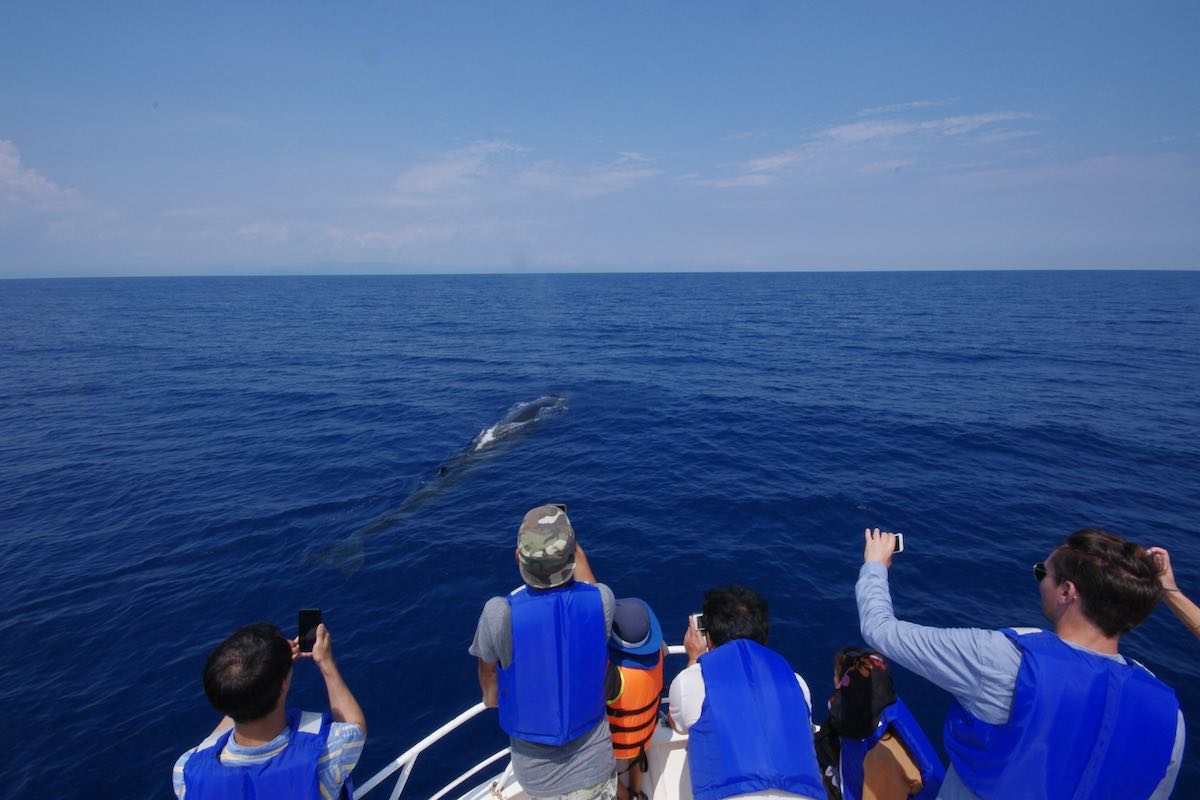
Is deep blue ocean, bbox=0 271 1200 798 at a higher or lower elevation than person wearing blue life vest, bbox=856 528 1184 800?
lower

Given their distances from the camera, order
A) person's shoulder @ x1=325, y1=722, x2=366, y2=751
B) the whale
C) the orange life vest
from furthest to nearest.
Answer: the whale
the orange life vest
person's shoulder @ x1=325, y1=722, x2=366, y2=751

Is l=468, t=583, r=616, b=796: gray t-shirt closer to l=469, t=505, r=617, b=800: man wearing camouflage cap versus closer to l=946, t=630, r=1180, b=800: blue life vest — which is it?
l=469, t=505, r=617, b=800: man wearing camouflage cap

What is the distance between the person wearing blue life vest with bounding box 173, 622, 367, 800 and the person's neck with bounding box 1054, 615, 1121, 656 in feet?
14.3

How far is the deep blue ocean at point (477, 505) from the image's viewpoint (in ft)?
36.4

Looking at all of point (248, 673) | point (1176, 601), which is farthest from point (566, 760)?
point (1176, 601)

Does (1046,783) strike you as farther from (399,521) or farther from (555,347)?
(555,347)

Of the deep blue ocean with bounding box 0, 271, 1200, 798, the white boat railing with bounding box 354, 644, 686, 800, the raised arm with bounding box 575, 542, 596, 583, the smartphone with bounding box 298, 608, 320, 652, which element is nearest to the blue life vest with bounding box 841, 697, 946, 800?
the white boat railing with bounding box 354, 644, 686, 800

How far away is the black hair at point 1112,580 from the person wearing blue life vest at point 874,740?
6.08 feet

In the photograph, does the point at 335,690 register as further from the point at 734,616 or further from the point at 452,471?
the point at 452,471

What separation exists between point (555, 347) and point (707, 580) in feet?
129

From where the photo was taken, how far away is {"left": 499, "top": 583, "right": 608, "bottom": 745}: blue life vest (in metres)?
4.06

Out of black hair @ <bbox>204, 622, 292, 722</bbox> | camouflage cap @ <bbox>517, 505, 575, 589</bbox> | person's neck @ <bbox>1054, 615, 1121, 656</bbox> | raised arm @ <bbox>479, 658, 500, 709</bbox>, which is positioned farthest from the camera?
raised arm @ <bbox>479, 658, 500, 709</bbox>

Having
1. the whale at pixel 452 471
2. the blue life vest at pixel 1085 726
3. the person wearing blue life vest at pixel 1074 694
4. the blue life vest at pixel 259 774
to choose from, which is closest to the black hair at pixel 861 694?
the person wearing blue life vest at pixel 1074 694

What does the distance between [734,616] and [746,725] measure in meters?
0.80
